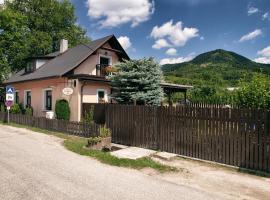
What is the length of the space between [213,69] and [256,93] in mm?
59552

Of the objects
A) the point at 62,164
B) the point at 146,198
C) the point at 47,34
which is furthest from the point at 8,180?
the point at 47,34

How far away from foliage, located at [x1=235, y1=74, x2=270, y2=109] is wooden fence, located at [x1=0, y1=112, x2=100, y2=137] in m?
6.47

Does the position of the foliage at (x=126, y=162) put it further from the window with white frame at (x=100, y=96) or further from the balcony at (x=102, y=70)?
the balcony at (x=102, y=70)

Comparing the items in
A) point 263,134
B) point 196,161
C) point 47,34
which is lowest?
point 196,161

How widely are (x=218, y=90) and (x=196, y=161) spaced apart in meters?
34.6

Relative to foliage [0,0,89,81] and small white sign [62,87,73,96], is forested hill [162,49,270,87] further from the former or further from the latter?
foliage [0,0,89,81]

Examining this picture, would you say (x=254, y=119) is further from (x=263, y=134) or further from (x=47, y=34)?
(x=47, y=34)

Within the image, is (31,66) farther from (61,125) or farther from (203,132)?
(203,132)

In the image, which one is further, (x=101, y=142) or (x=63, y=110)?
(x=63, y=110)

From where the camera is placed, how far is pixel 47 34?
38.8 meters

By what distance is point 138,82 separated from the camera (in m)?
14.3

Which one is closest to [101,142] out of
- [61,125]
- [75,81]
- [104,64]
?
[61,125]

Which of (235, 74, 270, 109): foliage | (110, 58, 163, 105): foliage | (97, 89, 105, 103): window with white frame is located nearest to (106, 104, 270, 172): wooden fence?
(235, 74, 270, 109): foliage

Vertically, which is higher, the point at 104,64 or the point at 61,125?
the point at 104,64
